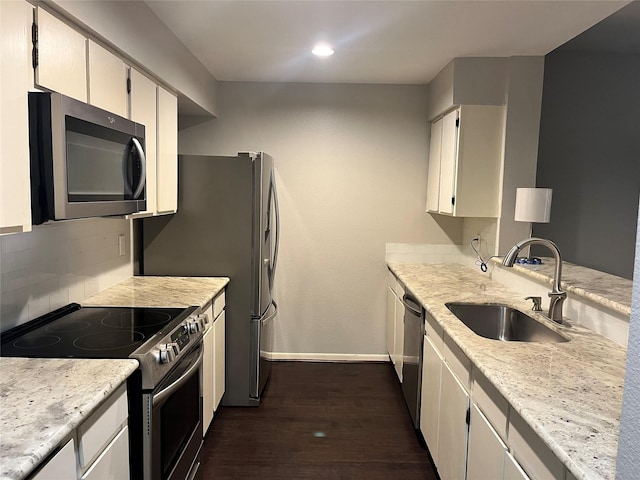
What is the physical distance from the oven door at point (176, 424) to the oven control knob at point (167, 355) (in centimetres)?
8

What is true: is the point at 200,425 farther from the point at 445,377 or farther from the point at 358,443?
the point at 445,377

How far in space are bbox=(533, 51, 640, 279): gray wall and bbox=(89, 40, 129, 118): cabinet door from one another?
297cm

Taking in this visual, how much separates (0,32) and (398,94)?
3.21m

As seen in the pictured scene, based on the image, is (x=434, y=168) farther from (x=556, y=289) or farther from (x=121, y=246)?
(x=121, y=246)

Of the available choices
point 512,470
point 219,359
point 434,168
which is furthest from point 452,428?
point 434,168

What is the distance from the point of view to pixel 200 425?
2.33m

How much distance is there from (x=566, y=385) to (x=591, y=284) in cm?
94

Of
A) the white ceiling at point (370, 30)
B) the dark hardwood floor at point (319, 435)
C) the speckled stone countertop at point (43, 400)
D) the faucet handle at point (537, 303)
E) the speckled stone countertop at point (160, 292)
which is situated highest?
the white ceiling at point (370, 30)

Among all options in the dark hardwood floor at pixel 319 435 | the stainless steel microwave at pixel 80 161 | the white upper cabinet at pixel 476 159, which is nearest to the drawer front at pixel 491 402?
the dark hardwood floor at pixel 319 435

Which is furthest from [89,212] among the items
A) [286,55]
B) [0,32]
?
[286,55]

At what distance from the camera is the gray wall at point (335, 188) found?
3.98 m

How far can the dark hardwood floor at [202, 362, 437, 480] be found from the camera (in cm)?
256

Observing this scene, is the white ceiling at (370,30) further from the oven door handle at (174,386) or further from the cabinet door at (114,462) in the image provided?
the cabinet door at (114,462)

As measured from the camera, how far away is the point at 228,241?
10.3ft
